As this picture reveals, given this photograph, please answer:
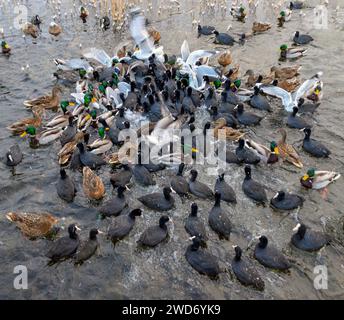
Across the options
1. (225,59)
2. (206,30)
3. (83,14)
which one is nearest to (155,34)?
(206,30)

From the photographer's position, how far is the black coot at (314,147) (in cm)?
1116

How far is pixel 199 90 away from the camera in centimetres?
1411

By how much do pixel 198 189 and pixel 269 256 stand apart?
102 inches

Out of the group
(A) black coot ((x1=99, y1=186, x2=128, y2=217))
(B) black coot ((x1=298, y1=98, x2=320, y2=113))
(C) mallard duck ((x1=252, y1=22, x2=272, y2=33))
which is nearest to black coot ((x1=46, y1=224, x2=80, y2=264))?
(A) black coot ((x1=99, y1=186, x2=128, y2=217))

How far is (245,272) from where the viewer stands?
7.87 m

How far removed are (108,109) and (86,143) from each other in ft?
6.68

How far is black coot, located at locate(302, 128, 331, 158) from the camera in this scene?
1116 centimetres

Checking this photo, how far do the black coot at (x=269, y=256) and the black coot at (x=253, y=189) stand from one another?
1614 mm

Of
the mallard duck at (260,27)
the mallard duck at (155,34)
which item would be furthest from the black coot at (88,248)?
the mallard duck at (260,27)

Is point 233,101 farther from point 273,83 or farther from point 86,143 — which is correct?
point 86,143

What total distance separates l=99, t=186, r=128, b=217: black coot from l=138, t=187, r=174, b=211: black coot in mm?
489

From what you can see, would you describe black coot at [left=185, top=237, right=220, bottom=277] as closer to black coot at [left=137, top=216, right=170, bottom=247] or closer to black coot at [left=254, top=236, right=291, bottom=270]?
black coot at [left=137, top=216, right=170, bottom=247]

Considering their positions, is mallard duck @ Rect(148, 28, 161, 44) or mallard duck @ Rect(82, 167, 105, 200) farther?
mallard duck @ Rect(148, 28, 161, 44)
